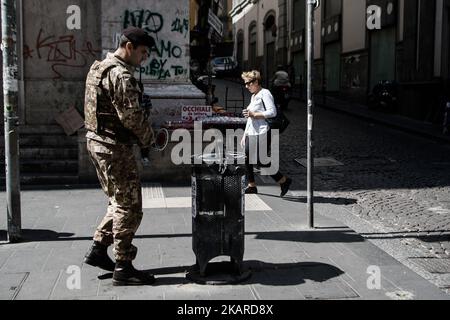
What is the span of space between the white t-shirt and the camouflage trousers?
3703mm

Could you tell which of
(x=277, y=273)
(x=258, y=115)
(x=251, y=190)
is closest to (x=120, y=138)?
(x=277, y=273)

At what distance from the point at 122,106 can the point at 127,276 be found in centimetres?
133

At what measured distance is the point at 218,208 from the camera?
4934mm

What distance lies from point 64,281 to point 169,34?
588 cm

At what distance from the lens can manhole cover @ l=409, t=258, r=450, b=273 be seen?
17.6 ft

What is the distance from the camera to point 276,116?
27.0 ft

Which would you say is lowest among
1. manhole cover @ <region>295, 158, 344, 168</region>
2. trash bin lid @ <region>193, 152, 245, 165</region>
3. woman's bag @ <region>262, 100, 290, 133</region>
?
manhole cover @ <region>295, 158, 344, 168</region>

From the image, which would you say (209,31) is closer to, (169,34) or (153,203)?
(169,34)

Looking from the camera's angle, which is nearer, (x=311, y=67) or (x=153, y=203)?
(x=311, y=67)

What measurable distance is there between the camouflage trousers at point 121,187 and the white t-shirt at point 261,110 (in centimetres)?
370

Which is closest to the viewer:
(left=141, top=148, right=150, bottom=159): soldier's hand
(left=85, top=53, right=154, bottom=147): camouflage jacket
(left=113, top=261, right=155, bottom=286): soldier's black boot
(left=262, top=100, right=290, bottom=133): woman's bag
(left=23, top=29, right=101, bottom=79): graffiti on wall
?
(left=85, top=53, right=154, bottom=147): camouflage jacket

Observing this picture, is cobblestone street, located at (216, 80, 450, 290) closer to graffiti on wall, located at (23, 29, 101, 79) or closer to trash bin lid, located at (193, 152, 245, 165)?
trash bin lid, located at (193, 152, 245, 165)

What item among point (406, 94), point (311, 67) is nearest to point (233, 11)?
point (406, 94)

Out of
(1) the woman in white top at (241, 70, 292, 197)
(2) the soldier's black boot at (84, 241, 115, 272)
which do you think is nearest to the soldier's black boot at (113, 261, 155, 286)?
(2) the soldier's black boot at (84, 241, 115, 272)
